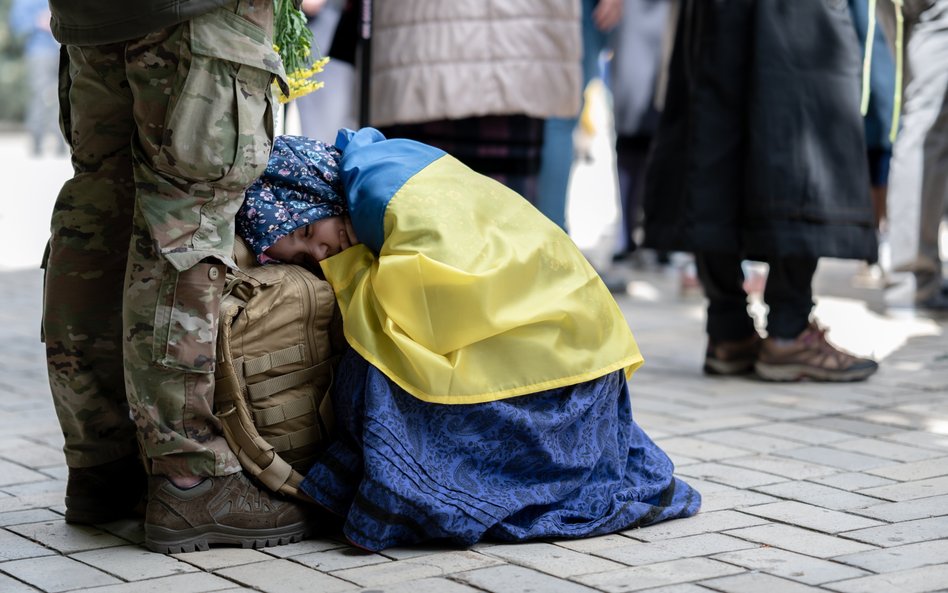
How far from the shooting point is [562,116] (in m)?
4.67

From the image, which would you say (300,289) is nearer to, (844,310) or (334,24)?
(334,24)

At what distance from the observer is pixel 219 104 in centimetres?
259

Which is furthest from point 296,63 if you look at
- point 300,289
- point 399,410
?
point 399,410

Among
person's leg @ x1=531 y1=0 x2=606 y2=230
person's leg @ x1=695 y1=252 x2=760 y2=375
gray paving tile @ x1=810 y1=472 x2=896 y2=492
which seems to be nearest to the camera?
gray paving tile @ x1=810 y1=472 x2=896 y2=492

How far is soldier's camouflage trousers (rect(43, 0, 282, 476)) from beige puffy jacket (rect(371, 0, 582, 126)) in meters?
1.77

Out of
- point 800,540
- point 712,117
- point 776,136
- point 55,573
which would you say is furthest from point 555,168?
point 55,573

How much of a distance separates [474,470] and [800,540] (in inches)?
26.8

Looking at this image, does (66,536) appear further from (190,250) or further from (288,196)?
(288,196)

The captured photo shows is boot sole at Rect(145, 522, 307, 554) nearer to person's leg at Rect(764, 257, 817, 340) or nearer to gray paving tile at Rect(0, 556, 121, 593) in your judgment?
gray paving tile at Rect(0, 556, 121, 593)

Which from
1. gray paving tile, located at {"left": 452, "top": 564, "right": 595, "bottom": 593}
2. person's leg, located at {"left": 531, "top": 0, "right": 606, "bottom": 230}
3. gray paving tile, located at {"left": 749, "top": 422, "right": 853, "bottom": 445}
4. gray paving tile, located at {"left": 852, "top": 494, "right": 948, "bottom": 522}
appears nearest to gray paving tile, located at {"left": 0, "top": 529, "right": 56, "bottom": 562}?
gray paving tile, located at {"left": 452, "top": 564, "right": 595, "bottom": 593}

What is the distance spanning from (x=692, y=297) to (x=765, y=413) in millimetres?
2675

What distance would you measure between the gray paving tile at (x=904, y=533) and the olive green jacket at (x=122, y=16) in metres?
1.66

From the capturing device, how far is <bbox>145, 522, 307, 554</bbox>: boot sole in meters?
2.76

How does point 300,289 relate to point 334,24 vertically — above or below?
below
